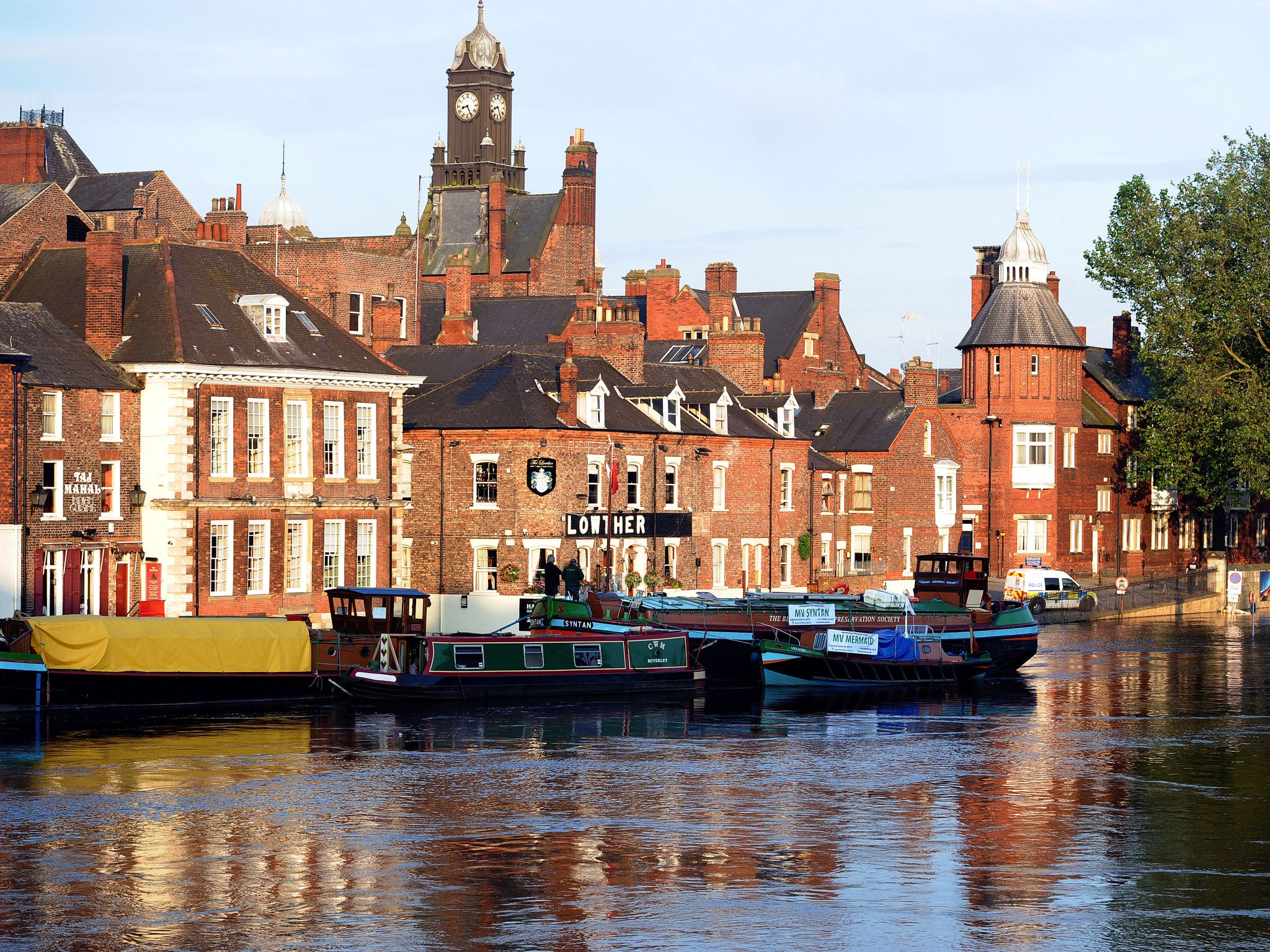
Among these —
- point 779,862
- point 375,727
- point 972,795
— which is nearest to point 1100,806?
point 972,795

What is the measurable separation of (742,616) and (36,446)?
2179 cm

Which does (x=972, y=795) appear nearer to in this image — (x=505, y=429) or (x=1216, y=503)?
(x=505, y=429)

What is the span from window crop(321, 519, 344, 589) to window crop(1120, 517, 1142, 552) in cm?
5855

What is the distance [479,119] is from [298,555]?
274 ft

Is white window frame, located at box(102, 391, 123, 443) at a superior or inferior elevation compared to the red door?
superior

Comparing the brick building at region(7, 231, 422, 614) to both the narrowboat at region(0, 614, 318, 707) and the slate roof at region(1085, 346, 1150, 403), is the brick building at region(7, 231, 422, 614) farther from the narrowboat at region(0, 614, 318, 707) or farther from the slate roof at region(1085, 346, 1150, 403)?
the slate roof at region(1085, 346, 1150, 403)

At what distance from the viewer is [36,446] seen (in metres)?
54.4

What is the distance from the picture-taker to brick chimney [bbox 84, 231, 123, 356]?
58281mm

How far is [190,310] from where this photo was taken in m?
59.9

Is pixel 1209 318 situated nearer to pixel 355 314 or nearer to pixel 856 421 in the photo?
pixel 856 421

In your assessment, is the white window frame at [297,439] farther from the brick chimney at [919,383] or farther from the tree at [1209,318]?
the tree at [1209,318]

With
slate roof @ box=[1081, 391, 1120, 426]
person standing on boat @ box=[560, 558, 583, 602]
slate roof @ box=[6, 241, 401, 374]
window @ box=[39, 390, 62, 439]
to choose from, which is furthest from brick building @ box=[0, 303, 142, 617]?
slate roof @ box=[1081, 391, 1120, 426]

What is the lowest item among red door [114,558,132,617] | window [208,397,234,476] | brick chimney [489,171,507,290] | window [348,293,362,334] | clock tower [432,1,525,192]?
red door [114,558,132,617]

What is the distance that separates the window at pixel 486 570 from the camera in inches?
2672
